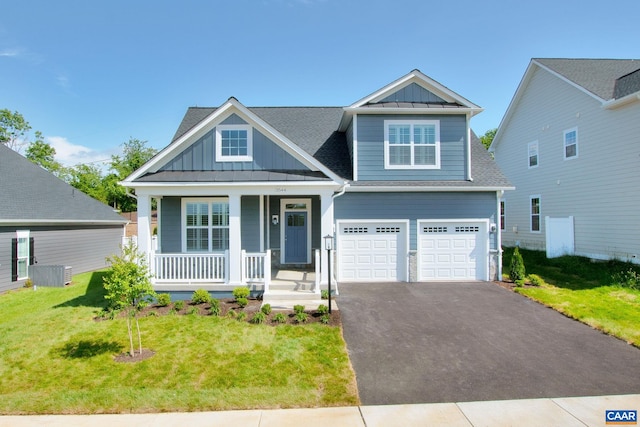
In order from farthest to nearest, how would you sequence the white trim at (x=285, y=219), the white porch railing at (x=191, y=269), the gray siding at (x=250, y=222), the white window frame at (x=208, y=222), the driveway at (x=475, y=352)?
the white trim at (x=285, y=219)
the gray siding at (x=250, y=222)
the white window frame at (x=208, y=222)
the white porch railing at (x=191, y=269)
the driveway at (x=475, y=352)

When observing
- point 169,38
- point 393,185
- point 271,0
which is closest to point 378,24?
point 271,0

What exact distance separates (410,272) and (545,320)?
422 centimetres

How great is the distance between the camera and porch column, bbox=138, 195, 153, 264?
352 inches

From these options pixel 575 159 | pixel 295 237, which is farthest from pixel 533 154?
pixel 295 237

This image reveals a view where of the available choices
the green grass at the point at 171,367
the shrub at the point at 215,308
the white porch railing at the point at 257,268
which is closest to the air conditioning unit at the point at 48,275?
the green grass at the point at 171,367

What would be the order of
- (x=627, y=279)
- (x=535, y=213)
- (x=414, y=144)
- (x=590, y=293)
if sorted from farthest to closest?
(x=535, y=213) → (x=414, y=144) → (x=627, y=279) → (x=590, y=293)

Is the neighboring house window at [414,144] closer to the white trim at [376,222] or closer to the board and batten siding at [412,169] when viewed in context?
the board and batten siding at [412,169]

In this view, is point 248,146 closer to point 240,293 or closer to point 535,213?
point 240,293

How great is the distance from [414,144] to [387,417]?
930cm

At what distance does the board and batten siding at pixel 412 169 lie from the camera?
37.1 ft

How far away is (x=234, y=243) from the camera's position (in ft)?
29.8

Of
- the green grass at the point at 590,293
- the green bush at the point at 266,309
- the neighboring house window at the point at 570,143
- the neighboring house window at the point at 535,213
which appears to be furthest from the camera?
the neighboring house window at the point at 535,213

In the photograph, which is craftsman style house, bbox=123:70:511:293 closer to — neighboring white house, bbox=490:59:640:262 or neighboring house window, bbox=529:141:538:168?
neighboring white house, bbox=490:59:640:262

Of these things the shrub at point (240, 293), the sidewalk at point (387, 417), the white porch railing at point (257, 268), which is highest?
the white porch railing at point (257, 268)
